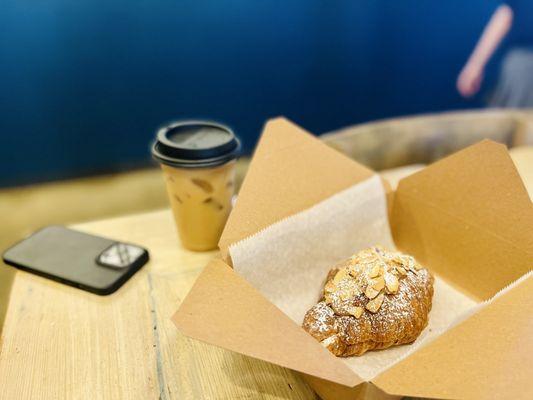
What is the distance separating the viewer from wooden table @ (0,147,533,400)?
0.71 meters

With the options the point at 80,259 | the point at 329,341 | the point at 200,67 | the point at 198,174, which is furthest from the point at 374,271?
the point at 200,67

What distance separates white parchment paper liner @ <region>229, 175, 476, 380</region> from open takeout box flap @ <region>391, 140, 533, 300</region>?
4 centimetres

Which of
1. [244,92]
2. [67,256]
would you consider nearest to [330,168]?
[67,256]

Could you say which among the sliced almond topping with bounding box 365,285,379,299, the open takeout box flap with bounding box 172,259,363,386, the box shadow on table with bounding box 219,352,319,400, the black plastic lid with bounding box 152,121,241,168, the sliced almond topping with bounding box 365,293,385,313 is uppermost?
the black plastic lid with bounding box 152,121,241,168

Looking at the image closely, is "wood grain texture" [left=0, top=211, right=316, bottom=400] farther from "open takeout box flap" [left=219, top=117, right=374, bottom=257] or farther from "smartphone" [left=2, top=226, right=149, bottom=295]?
"open takeout box flap" [left=219, top=117, right=374, bottom=257]

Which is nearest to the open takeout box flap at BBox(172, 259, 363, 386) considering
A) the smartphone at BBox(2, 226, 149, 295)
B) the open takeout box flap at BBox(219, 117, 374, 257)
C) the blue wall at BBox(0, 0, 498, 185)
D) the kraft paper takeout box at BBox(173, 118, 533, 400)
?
the kraft paper takeout box at BBox(173, 118, 533, 400)

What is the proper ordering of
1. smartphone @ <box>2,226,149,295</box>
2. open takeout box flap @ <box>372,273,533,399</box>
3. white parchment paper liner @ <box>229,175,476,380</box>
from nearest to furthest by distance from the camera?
open takeout box flap @ <box>372,273,533,399</box> → white parchment paper liner @ <box>229,175,476,380</box> → smartphone @ <box>2,226,149,295</box>

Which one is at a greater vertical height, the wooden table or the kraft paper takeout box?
the kraft paper takeout box

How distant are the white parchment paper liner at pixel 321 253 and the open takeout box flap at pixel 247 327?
13cm

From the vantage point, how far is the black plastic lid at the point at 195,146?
920 millimetres

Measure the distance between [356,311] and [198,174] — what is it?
41cm

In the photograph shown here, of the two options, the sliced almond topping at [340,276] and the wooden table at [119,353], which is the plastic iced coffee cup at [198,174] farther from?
the sliced almond topping at [340,276]

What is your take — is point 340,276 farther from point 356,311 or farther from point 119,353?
point 119,353

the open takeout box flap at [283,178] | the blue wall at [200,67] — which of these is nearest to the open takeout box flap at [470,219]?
the open takeout box flap at [283,178]
